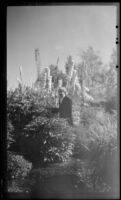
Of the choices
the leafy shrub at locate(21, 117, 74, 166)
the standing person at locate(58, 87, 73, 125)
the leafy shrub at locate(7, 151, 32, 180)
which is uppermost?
the standing person at locate(58, 87, 73, 125)

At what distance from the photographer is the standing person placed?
2.20 metres

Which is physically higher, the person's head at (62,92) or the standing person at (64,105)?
the person's head at (62,92)

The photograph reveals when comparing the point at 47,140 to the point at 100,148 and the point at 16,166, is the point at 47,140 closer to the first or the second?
the point at 16,166

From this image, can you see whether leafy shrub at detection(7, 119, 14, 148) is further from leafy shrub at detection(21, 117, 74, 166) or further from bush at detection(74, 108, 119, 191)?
bush at detection(74, 108, 119, 191)

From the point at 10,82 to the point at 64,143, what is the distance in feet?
2.53

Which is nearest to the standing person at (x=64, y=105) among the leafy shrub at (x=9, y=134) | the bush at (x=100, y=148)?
the bush at (x=100, y=148)

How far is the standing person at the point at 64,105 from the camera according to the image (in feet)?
7.22

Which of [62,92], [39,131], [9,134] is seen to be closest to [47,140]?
[39,131]

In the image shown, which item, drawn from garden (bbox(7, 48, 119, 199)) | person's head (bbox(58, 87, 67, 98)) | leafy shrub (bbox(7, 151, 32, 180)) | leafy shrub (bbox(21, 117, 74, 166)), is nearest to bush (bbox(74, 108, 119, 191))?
garden (bbox(7, 48, 119, 199))

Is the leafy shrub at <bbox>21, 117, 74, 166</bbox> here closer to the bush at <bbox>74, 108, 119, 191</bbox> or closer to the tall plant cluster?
the tall plant cluster

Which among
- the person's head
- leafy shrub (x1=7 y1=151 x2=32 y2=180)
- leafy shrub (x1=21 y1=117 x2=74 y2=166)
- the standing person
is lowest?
leafy shrub (x1=7 y1=151 x2=32 y2=180)

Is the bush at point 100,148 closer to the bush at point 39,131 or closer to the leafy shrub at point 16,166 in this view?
the bush at point 39,131

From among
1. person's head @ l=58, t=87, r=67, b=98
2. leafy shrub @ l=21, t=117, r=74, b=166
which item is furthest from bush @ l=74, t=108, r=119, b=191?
person's head @ l=58, t=87, r=67, b=98

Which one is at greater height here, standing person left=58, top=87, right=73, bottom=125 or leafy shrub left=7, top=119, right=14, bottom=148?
standing person left=58, top=87, right=73, bottom=125
